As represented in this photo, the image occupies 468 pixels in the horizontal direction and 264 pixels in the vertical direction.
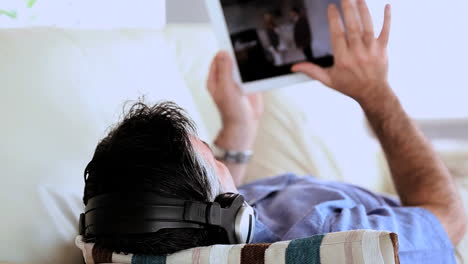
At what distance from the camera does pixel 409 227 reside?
847 millimetres

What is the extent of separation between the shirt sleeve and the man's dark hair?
193mm

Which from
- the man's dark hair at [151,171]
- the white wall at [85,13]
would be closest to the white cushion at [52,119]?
the man's dark hair at [151,171]

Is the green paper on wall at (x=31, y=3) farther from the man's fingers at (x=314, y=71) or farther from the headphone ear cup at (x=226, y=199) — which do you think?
the headphone ear cup at (x=226, y=199)

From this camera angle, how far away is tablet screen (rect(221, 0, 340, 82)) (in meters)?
1.09

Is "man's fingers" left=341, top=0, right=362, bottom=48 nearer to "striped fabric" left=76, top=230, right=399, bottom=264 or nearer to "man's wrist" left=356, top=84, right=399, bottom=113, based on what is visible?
"man's wrist" left=356, top=84, right=399, bottom=113

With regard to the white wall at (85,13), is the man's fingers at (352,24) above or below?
below

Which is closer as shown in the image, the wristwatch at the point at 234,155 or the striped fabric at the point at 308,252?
the striped fabric at the point at 308,252

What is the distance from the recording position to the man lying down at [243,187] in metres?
0.66

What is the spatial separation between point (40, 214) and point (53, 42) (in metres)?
0.29

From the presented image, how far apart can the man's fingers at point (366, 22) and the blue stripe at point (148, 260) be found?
0.57 meters

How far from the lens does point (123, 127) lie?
73cm

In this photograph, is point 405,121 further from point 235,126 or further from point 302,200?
point 235,126

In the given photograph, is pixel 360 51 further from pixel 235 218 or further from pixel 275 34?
pixel 235 218

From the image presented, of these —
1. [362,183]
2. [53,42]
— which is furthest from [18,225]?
[362,183]
